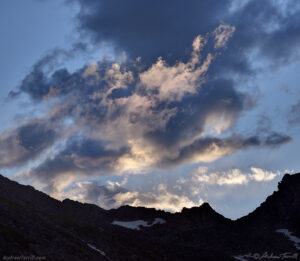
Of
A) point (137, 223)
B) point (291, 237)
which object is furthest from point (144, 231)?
point (291, 237)

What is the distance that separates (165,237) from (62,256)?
102668 mm

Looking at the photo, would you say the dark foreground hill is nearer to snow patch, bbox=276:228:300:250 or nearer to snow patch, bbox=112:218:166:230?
snow patch, bbox=276:228:300:250

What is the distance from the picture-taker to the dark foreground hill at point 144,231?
71.6 metres

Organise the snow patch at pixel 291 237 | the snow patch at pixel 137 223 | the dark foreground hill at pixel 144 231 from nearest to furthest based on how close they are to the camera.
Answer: the dark foreground hill at pixel 144 231 → the snow patch at pixel 291 237 → the snow patch at pixel 137 223

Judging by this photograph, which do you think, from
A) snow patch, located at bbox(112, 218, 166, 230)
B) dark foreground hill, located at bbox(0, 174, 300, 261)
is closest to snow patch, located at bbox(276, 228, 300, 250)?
dark foreground hill, located at bbox(0, 174, 300, 261)

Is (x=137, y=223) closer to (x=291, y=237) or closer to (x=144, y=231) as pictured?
(x=144, y=231)

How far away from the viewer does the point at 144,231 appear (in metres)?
170

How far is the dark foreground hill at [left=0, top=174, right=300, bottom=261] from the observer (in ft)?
235

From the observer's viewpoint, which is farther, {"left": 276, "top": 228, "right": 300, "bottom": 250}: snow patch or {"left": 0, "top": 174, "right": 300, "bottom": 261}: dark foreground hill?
{"left": 276, "top": 228, "right": 300, "bottom": 250}: snow patch

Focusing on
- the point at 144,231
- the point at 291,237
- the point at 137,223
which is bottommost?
A: the point at 291,237

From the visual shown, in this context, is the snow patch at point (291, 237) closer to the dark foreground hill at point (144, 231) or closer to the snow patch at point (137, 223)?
the dark foreground hill at point (144, 231)

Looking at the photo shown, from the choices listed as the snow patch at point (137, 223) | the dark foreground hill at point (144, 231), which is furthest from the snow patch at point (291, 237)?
the snow patch at point (137, 223)

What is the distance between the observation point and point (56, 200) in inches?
7288

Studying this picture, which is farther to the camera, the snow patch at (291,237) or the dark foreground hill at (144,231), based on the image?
the snow patch at (291,237)
